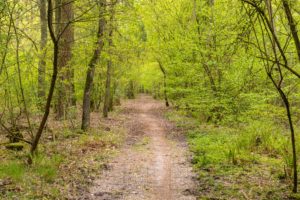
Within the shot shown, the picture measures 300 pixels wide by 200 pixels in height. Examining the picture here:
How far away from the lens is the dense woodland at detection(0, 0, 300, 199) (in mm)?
6820

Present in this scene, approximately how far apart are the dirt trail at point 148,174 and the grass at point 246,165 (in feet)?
1.35

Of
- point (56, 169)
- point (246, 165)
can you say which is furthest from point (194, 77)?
point (56, 169)

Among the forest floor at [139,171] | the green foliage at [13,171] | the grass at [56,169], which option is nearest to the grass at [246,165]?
the forest floor at [139,171]

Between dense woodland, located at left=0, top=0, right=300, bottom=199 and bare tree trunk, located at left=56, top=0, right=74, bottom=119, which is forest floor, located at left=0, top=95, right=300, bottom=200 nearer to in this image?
dense woodland, located at left=0, top=0, right=300, bottom=199

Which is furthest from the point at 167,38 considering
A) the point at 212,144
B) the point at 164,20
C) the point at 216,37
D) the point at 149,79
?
the point at 149,79

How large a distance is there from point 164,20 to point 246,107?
11.2 meters

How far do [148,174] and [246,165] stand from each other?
2548 mm

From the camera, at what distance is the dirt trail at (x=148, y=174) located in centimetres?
698

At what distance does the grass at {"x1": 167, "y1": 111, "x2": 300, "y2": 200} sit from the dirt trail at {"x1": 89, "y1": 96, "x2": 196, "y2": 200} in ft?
1.35

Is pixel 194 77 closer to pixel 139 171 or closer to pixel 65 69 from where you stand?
pixel 65 69

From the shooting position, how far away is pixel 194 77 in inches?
594

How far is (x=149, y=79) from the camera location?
1367 inches

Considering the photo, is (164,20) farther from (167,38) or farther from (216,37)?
(216,37)

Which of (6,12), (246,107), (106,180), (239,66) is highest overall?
(6,12)
